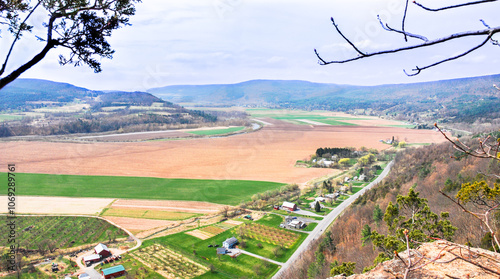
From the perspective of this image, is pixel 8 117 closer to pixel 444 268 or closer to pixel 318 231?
pixel 318 231

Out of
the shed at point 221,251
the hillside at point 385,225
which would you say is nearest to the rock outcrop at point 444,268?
the hillside at point 385,225

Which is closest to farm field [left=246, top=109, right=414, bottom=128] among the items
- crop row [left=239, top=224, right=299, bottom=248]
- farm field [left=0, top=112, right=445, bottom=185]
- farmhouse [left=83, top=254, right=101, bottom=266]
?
farm field [left=0, top=112, right=445, bottom=185]

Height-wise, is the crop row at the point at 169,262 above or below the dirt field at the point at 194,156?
below

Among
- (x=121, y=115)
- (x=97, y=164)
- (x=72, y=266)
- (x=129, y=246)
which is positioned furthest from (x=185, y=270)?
(x=121, y=115)

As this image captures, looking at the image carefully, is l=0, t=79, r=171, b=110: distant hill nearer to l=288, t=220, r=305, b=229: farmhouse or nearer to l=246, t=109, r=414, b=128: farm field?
l=246, t=109, r=414, b=128: farm field

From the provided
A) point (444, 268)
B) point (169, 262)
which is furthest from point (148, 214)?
point (444, 268)

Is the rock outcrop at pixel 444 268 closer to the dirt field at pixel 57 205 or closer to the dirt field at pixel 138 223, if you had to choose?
the dirt field at pixel 138 223
